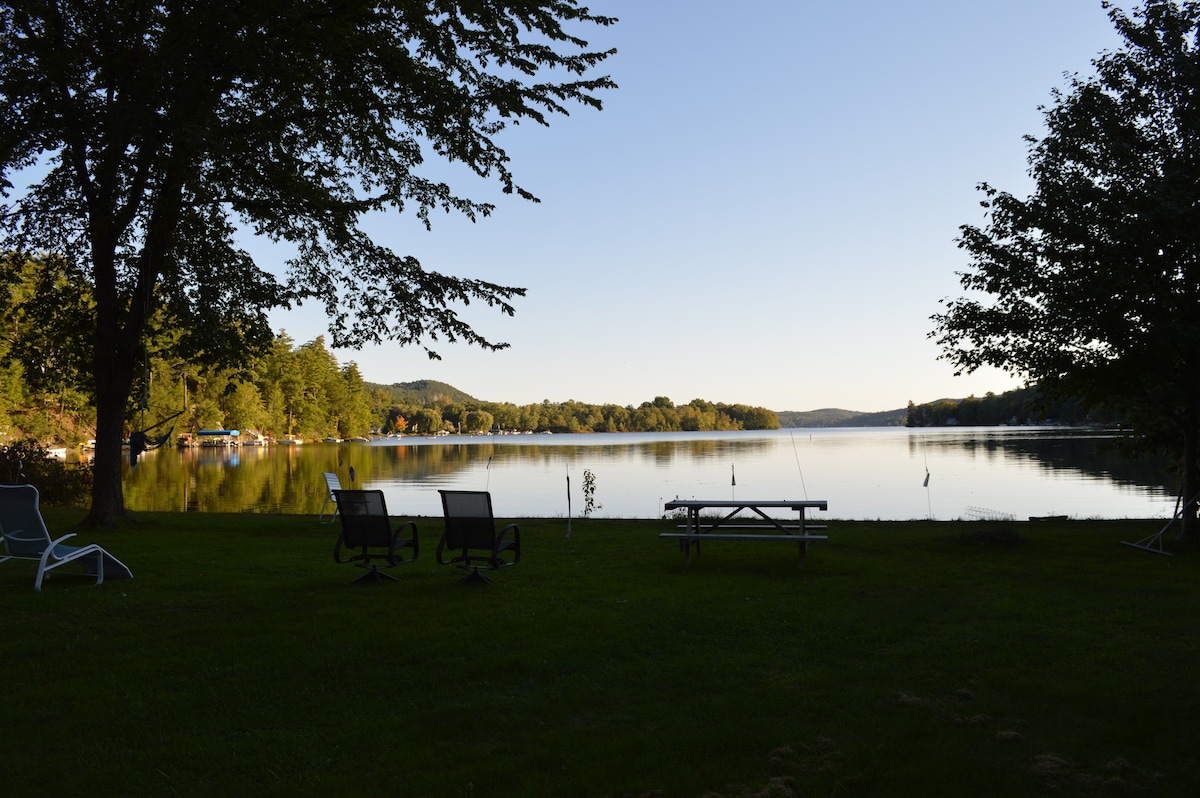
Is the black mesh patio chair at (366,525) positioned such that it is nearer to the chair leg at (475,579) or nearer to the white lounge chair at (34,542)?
the chair leg at (475,579)

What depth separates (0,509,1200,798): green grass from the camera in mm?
3586

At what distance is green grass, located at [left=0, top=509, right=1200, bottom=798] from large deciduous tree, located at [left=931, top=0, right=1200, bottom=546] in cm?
294

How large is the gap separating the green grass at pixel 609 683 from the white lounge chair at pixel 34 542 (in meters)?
0.27

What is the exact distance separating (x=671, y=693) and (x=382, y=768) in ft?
5.60

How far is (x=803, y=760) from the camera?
12.1 ft

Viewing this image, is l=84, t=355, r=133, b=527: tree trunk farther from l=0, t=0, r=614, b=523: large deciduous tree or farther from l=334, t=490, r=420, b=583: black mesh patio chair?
l=334, t=490, r=420, b=583: black mesh patio chair

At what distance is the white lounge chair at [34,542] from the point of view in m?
7.52

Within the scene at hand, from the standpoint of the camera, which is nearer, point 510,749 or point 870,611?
point 510,749

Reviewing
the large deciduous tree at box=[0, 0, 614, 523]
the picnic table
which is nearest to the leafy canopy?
the large deciduous tree at box=[0, 0, 614, 523]

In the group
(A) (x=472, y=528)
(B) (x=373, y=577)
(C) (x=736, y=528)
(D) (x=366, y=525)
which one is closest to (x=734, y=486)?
(C) (x=736, y=528)

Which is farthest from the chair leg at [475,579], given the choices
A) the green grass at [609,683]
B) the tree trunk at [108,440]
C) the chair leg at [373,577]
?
the tree trunk at [108,440]

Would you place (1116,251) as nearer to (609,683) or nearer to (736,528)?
(736,528)

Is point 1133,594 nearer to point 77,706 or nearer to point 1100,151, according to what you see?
point 1100,151

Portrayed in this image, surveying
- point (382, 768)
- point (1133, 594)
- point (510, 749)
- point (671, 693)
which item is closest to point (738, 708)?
point (671, 693)
